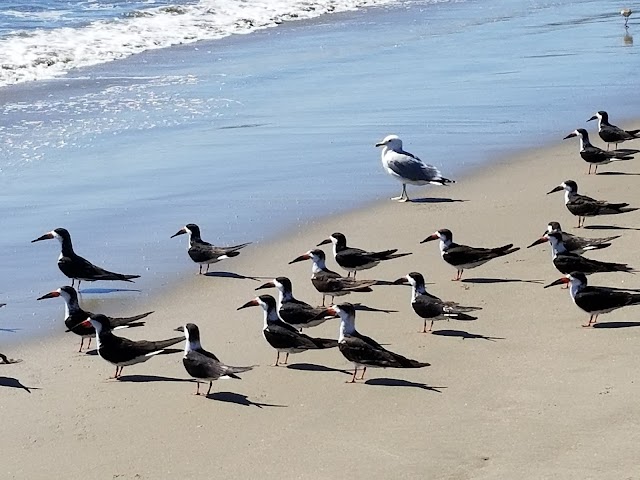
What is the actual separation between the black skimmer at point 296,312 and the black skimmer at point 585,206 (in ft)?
10.9

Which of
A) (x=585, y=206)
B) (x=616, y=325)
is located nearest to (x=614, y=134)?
(x=585, y=206)

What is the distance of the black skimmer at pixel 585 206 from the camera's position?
11227mm

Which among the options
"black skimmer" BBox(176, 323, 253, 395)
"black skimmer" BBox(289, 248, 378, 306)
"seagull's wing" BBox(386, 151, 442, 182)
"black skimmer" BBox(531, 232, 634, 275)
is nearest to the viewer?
"black skimmer" BBox(176, 323, 253, 395)

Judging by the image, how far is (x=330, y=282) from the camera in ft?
31.4

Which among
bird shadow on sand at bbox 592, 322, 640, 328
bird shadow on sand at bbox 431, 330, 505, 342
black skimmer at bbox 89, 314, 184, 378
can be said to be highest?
black skimmer at bbox 89, 314, 184, 378

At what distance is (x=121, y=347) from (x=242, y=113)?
9.36 m

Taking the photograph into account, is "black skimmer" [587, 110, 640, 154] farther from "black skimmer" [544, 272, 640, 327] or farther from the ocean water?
"black skimmer" [544, 272, 640, 327]

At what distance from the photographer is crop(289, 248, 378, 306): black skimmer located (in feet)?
31.1

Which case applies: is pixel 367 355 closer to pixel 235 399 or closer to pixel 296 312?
pixel 235 399

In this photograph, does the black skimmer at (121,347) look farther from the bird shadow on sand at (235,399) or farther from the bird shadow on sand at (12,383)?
the bird shadow on sand at (235,399)

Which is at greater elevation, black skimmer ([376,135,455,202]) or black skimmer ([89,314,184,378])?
black skimmer ([89,314,184,378])

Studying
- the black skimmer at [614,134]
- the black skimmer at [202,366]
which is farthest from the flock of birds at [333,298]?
the black skimmer at [614,134]

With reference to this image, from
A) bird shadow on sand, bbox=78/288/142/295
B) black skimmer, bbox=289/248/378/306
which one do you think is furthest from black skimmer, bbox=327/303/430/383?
bird shadow on sand, bbox=78/288/142/295

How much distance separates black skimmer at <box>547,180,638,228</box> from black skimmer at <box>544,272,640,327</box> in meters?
2.60
